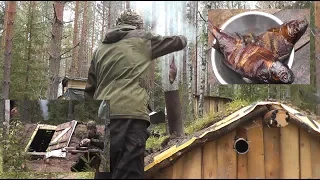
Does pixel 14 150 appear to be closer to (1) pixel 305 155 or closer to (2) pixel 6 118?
(2) pixel 6 118

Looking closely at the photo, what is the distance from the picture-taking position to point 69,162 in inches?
175

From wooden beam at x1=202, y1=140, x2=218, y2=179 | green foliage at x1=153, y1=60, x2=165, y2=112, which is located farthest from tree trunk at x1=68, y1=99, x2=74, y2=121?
green foliage at x1=153, y1=60, x2=165, y2=112

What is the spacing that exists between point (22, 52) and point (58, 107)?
14.6 feet

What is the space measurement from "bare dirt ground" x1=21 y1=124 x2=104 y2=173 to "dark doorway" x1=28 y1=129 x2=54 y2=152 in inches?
3.1

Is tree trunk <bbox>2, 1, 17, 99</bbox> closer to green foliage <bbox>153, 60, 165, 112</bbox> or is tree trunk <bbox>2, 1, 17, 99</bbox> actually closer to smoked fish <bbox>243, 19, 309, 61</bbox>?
green foliage <bbox>153, 60, 165, 112</bbox>

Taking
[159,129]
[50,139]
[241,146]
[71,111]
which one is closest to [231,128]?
[241,146]

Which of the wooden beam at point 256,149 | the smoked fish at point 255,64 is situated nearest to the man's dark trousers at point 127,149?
the wooden beam at point 256,149

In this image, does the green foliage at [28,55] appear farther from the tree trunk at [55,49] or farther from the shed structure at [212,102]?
the shed structure at [212,102]

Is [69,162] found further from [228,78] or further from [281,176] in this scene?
[228,78]

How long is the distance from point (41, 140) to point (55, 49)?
363 cm

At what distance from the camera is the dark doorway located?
4.45 meters

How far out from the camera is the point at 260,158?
371 cm

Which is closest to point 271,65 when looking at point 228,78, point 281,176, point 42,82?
point 228,78

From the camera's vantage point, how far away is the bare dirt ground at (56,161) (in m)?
4.34
